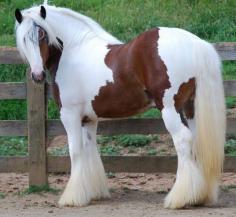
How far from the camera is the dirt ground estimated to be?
20.9ft

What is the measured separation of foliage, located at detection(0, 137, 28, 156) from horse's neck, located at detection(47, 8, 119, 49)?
230cm

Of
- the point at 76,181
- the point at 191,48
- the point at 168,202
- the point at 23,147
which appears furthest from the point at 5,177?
the point at 191,48

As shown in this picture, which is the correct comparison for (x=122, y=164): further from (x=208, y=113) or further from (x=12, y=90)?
(x=208, y=113)

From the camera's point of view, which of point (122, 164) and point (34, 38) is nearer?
point (34, 38)

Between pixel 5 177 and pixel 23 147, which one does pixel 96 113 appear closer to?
pixel 5 177

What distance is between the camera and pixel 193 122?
6.48 metres

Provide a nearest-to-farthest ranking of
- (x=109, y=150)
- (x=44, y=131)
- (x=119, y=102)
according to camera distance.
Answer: (x=119, y=102)
(x=44, y=131)
(x=109, y=150)

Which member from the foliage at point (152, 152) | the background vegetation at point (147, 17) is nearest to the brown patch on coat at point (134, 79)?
the foliage at point (152, 152)

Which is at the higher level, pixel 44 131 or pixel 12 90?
pixel 12 90

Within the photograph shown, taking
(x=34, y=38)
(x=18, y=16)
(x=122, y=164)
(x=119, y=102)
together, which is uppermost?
(x=18, y=16)

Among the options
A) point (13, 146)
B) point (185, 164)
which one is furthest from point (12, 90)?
point (185, 164)

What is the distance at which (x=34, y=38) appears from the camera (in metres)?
6.59

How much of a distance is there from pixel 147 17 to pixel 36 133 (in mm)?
5839

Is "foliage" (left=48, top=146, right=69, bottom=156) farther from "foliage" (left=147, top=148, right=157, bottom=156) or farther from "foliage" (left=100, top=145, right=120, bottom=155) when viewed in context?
"foliage" (left=147, top=148, right=157, bottom=156)
